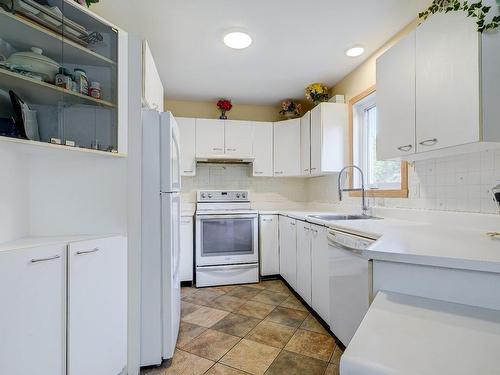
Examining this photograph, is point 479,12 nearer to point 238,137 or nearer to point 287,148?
point 287,148

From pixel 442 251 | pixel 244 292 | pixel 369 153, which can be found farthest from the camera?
pixel 244 292

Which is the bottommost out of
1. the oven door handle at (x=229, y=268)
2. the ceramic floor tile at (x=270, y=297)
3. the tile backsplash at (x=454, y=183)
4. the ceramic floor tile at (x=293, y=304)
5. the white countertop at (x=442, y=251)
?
the ceramic floor tile at (x=270, y=297)

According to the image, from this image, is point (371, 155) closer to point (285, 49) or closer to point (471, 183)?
point (471, 183)

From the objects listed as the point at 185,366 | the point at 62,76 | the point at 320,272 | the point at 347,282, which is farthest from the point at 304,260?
the point at 62,76

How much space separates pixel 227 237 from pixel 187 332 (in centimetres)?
119

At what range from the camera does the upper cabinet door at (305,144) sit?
10.3 ft

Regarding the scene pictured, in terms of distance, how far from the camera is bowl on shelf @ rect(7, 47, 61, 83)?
1208mm

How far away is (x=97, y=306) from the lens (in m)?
1.38

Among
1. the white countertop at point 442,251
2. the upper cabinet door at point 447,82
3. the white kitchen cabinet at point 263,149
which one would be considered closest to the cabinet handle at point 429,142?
the upper cabinet door at point 447,82

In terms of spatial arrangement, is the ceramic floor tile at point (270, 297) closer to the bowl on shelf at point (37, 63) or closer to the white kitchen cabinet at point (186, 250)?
the white kitchen cabinet at point (186, 250)

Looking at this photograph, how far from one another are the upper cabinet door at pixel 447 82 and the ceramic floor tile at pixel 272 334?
161 centimetres

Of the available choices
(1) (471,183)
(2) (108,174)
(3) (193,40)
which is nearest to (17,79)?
(2) (108,174)

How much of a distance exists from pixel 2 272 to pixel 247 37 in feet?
7.18

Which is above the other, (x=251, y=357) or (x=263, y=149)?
(x=263, y=149)
